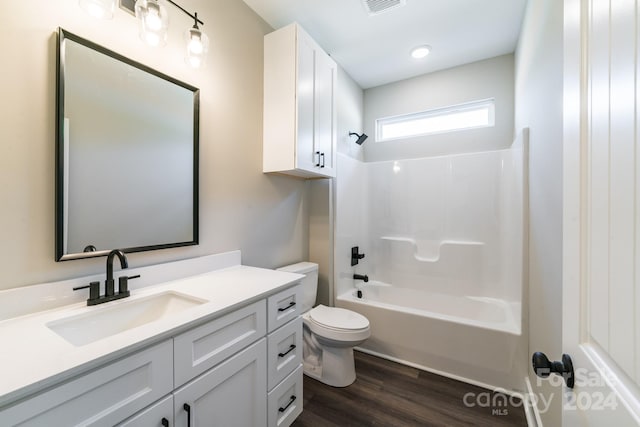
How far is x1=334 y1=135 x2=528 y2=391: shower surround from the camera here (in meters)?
1.91

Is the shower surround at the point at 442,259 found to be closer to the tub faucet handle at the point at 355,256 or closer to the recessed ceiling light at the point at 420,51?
the tub faucet handle at the point at 355,256

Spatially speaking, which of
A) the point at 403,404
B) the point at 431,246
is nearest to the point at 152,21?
the point at 403,404

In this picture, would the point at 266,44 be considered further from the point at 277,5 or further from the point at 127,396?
the point at 127,396

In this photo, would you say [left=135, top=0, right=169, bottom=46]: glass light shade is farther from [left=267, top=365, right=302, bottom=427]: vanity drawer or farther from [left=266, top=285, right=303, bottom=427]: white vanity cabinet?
[left=267, top=365, right=302, bottom=427]: vanity drawer

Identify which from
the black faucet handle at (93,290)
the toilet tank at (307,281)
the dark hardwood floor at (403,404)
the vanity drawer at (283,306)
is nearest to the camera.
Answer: the black faucet handle at (93,290)

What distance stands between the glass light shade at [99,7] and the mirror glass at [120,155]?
119 mm

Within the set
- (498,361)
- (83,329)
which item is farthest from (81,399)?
(498,361)

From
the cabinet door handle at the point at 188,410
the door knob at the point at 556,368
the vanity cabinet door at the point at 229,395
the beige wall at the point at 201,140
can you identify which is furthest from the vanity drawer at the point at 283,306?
the door knob at the point at 556,368

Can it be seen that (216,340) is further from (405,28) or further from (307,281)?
(405,28)

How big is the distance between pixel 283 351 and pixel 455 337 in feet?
4.51

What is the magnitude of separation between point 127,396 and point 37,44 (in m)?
1.31

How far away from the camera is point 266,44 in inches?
77.6

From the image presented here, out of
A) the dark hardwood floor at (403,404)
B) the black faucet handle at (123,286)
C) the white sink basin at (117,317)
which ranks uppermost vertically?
the black faucet handle at (123,286)

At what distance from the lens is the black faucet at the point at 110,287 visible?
3.43 ft
